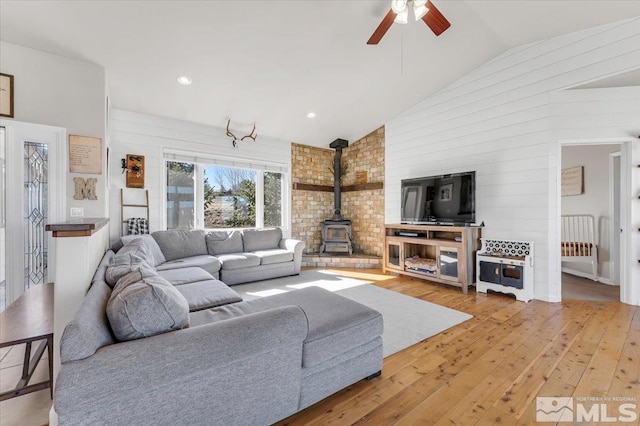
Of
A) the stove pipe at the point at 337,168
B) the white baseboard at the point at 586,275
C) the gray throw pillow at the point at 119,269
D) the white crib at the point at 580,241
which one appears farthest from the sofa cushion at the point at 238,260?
the white baseboard at the point at 586,275

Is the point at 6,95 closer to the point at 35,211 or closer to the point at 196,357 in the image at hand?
the point at 35,211

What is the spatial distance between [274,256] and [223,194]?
1.63 m

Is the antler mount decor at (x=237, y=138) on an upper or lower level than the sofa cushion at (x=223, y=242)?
upper

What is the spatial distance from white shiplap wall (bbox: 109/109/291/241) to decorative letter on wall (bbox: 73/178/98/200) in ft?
3.09

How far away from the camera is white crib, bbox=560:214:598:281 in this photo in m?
4.29

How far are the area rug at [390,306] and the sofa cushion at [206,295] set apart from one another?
0.98 meters

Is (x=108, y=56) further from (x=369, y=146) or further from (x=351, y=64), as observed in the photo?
(x=369, y=146)

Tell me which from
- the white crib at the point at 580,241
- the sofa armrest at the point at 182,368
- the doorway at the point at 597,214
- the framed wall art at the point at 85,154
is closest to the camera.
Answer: the sofa armrest at the point at 182,368

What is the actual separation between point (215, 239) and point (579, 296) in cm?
529

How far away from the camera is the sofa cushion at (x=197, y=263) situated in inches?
137

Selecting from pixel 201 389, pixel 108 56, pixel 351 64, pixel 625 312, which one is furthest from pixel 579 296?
pixel 108 56

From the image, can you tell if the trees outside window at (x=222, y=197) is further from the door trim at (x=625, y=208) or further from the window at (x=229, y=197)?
the door trim at (x=625, y=208)

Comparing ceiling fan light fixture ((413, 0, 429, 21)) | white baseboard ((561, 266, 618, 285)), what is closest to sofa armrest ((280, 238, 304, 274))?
ceiling fan light fixture ((413, 0, 429, 21))

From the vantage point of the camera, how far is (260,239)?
484cm
